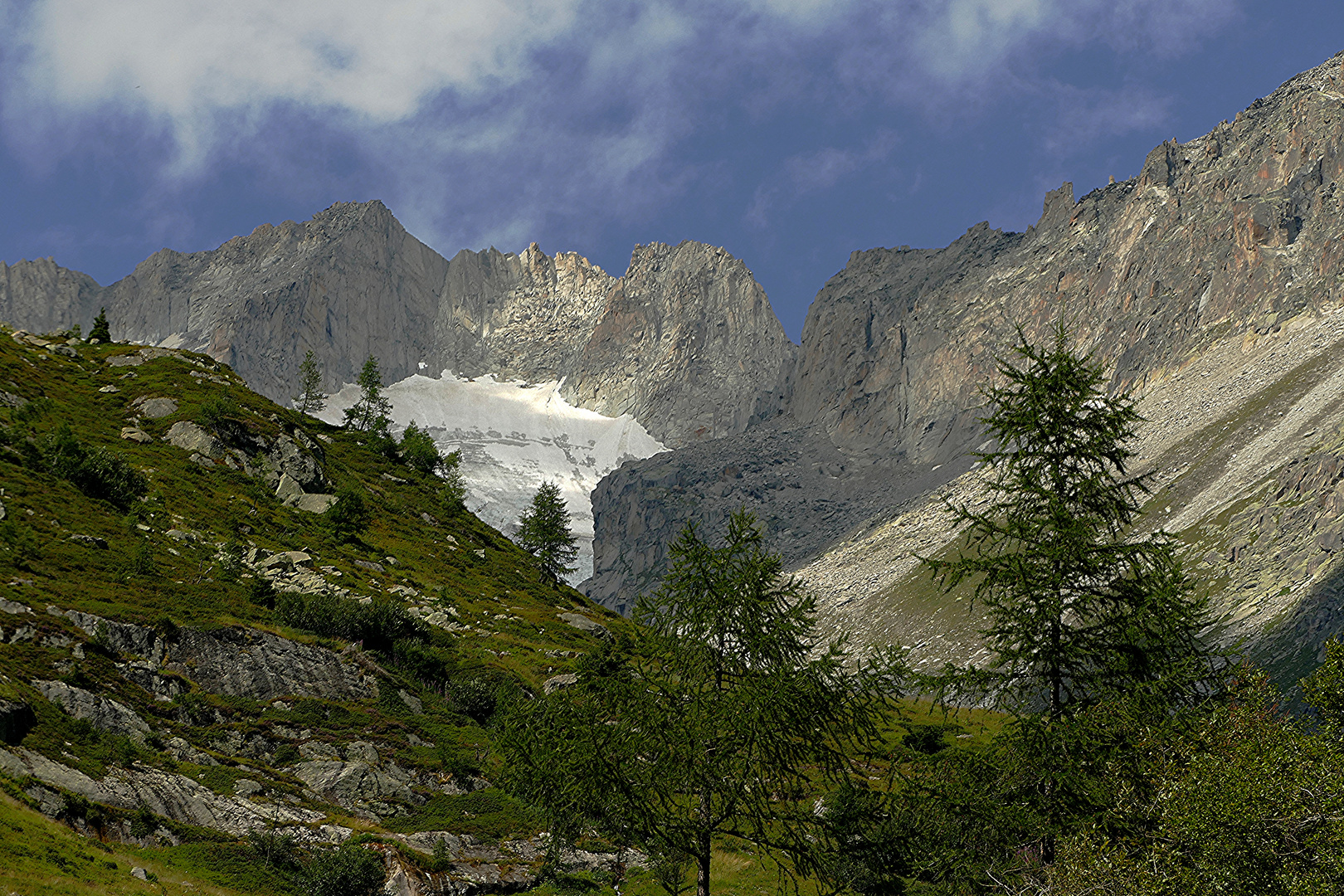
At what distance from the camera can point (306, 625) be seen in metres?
53.5

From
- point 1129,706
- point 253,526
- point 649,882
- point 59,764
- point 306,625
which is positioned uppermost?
point 253,526

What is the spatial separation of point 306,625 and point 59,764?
24.7 m

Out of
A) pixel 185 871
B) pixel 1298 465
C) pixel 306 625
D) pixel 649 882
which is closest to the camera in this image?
pixel 185 871

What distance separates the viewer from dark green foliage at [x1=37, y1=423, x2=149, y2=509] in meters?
62.0

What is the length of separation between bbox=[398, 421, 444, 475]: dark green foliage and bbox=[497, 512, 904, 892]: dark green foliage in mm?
105410

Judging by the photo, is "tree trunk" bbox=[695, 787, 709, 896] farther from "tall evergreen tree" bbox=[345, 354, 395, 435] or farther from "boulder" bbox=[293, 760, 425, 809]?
"tall evergreen tree" bbox=[345, 354, 395, 435]

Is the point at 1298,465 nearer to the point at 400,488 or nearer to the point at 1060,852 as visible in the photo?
the point at 400,488

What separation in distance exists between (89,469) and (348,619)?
22908 millimetres

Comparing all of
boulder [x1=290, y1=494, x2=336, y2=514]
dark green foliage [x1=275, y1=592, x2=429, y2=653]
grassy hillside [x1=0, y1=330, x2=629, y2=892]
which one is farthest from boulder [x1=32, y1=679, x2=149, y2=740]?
boulder [x1=290, y1=494, x2=336, y2=514]

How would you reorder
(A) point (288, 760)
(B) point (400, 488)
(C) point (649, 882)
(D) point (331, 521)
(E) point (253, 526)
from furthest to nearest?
(B) point (400, 488), (D) point (331, 521), (E) point (253, 526), (A) point (288, 760), (C) point (649, 882)

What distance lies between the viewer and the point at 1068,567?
19969mm

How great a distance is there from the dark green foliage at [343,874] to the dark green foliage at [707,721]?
10.0 m

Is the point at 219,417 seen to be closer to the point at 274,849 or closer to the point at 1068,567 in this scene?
the point at 274,849

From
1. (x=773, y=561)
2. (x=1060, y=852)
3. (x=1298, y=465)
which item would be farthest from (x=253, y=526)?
(x=1298, y=465)
